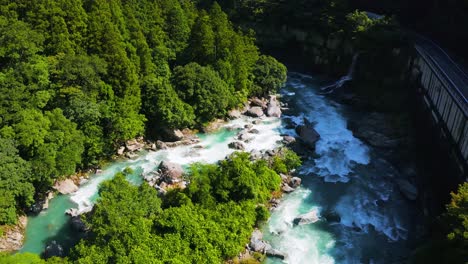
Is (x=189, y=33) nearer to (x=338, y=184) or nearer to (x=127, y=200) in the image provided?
(x=338, y=184)

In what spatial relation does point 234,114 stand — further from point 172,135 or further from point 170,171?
point 170,171

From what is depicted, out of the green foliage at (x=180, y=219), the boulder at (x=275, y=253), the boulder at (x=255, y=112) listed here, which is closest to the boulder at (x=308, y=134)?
the boulder at (x=255, y=112)

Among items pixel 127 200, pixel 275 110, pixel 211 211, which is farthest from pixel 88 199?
pixel 275 110

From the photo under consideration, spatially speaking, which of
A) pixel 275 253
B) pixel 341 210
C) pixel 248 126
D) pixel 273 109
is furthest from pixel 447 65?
pixel 275 253

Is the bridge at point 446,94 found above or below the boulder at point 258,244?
above

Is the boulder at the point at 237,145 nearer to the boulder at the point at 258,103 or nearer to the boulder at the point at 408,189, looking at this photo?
the boulder at the point at 258,103

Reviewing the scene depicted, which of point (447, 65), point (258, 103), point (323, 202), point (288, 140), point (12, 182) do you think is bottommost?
point (323, 202)
